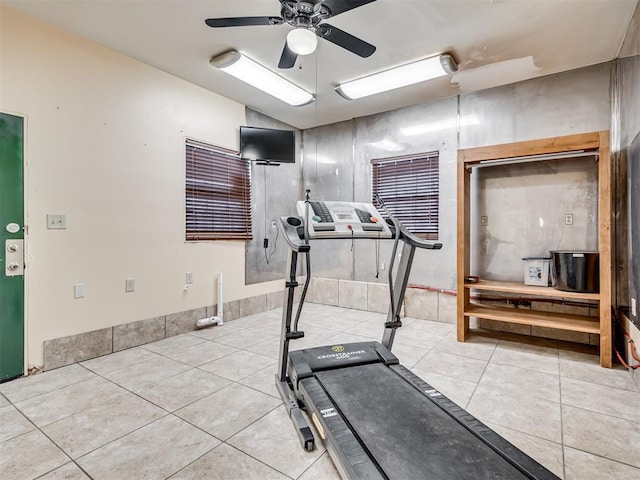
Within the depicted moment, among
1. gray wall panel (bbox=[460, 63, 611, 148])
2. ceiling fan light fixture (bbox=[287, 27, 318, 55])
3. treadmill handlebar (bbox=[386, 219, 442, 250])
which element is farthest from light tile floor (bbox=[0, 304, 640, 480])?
ceiling fan light fixture (bbox=[287, 27, 318, 55])

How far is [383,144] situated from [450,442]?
4076 millimetres

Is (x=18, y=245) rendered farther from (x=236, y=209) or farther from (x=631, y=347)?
(x=631, y=347)

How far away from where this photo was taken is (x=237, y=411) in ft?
7.26

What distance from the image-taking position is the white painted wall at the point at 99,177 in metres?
2.79

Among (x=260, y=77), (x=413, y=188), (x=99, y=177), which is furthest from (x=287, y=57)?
(x=413, y=188)

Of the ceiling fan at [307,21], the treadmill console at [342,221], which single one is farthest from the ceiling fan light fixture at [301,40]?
the treadmill console at [342,221]

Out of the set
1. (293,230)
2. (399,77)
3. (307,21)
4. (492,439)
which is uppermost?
(399,77)

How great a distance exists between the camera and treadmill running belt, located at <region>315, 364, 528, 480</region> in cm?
142

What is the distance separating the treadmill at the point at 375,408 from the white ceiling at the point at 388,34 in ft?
5.52

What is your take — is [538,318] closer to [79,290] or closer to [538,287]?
[538,287]

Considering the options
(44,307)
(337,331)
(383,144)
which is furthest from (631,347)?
(44,307)

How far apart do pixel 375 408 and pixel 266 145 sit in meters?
3.81

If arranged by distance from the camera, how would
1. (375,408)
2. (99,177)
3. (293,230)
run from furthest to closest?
(99,177) → (293,230) → (375,408)

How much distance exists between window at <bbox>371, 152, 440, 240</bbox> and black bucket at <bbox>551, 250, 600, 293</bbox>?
61.9 inches
